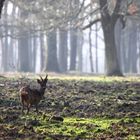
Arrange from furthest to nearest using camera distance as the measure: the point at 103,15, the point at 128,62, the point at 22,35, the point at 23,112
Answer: the point at 128,62 < the point at 22,35 < the point at 103,15 < the point at 23,112

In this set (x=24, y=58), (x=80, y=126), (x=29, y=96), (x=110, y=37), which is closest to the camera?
(x=80, y=126)

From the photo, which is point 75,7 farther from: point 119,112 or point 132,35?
point 132,35

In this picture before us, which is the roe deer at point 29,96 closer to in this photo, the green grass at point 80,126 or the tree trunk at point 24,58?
the green grass at point 80,126

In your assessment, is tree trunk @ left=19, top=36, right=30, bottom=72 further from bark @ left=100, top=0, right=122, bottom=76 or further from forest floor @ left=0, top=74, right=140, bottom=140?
forest floor @ left=0, top=74, right=140, bottom=140

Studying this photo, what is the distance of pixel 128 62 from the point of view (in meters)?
71.5

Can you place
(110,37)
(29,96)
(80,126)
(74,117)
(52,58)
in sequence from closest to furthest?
(80,126) → (29,96) → (74,117) → (110,37) → (52,58)

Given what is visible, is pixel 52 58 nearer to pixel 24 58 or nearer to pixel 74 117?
pixel 24 58

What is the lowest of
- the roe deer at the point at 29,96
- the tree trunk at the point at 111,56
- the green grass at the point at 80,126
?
the green grass at the point at 80,126

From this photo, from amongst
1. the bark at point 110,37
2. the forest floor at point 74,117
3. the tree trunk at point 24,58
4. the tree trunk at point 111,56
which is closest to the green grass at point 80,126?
the forest floor at point 74,117

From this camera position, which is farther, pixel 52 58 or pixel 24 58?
pixel 24 58

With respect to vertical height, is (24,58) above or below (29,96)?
above

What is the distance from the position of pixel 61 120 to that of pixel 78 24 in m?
24.9

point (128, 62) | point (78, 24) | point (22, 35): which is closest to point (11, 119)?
point (78, 24)

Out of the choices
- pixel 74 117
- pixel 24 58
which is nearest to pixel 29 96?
pixel 74 117
